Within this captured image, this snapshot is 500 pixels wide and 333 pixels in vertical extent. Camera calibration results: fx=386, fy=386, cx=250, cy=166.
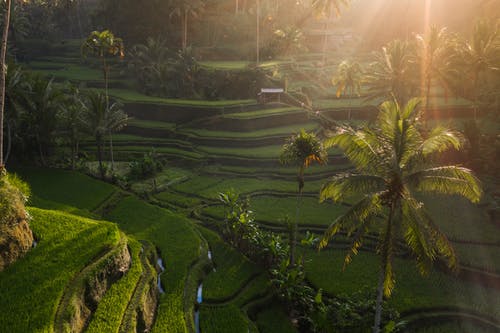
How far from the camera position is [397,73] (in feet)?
95.7

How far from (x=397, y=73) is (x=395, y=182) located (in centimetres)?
2047

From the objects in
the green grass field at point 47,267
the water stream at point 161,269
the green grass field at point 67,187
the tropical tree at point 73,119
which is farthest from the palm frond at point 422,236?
the tropical tree at point 73,119

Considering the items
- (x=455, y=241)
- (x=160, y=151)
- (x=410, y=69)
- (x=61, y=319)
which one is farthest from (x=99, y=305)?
(x=410, y=69)

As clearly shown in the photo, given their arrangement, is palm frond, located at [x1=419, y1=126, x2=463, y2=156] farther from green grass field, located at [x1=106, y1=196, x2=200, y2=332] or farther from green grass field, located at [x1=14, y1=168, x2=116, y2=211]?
green grass field, located at [x1=14, y1=168, x2=116, y2=211]

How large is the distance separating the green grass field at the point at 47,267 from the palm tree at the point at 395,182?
8.04m

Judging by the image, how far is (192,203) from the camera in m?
24.5

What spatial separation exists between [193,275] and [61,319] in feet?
22.2

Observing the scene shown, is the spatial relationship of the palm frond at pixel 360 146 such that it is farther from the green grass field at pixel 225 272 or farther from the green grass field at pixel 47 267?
the green grass field at pixel 47 267

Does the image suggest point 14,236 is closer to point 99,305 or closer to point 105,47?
point 99,305

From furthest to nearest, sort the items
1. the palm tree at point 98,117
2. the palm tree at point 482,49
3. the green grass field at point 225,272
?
the palm tree at point 482,49 → the palm tree at point 98,117 → the green grass field at point 225,272

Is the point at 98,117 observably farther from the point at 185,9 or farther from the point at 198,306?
the point at 185,9

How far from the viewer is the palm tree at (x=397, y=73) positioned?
1138 inches

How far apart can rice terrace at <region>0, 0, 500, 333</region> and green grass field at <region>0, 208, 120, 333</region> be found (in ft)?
0.23

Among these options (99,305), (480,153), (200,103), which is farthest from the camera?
(200,103)
